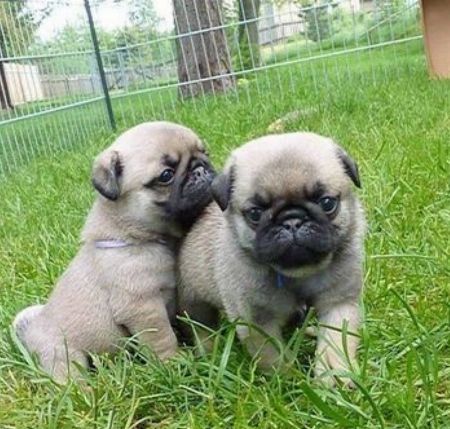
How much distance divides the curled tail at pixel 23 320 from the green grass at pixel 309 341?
0.04 meters

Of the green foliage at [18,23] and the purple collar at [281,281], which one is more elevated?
the green foliage at [18,23]

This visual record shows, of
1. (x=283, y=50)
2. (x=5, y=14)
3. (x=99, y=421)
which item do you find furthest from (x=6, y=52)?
(x=99, y=421)

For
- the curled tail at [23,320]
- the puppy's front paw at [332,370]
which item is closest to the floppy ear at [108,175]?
the curled tail at [23,320]

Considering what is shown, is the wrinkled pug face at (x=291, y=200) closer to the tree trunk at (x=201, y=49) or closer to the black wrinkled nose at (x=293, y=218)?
the black wrinkled nose at (x=293, y=218)

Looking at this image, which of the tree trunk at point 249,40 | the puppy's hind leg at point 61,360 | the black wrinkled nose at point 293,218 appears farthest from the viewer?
the tree trunk at point 249,40

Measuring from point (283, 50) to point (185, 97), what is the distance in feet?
3.95

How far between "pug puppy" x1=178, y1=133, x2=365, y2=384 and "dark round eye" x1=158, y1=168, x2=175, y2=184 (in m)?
0.36

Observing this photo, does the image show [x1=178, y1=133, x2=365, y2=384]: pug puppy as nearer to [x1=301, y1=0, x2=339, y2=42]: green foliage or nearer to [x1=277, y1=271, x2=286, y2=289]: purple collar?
[x1=277, y1=271, x2=286, y2=289]: purple collar

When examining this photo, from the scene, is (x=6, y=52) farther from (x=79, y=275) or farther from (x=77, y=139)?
(x=79, y=275)

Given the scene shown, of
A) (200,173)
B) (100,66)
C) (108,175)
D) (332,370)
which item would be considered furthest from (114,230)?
(100,66)

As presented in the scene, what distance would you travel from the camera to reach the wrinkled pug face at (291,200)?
227 cm

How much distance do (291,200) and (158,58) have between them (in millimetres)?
7263

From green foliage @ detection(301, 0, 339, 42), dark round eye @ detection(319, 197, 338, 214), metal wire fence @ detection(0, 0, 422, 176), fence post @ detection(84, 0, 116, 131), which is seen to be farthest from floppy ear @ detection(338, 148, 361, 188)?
fence post @ detection(84, 0, 116, 131)

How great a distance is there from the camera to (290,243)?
2258 millimetres
